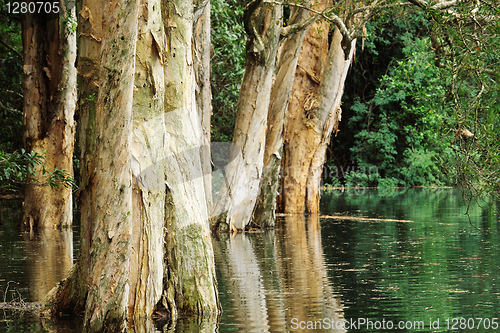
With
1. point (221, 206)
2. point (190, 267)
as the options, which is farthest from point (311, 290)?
point (221, 206)

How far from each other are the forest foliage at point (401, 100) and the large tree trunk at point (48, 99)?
1106mm

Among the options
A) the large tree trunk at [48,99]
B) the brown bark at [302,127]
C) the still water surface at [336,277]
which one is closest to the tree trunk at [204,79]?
the still water surface at [336,277]

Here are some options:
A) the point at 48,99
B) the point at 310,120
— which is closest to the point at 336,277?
the point at 48,99

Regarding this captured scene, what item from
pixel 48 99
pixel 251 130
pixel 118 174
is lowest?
pixel 118 174

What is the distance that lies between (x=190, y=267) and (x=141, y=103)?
1.70 metres

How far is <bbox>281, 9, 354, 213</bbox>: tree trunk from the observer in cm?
1914

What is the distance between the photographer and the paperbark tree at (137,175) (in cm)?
553

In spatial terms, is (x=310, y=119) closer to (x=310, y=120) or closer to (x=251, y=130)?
(x=310, y=120)

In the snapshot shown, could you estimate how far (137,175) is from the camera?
6219mm

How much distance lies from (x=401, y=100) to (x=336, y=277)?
86.0 feet

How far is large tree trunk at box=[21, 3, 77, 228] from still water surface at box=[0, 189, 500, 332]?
1088 millimetres

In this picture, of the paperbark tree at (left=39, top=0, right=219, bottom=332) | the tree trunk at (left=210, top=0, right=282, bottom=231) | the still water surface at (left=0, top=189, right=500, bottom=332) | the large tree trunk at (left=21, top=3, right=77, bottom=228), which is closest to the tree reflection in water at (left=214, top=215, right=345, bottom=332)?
the still water surface at (left=0, top=189, right=500, bottom=332)

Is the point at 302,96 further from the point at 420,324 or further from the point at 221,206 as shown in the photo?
the point at 420,324

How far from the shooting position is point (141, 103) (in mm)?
6426
